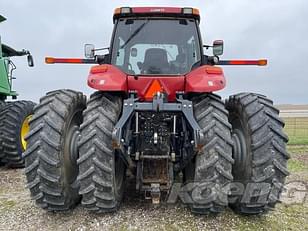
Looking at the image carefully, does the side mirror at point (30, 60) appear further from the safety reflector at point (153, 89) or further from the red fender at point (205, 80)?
the red fender at point (205, 80)

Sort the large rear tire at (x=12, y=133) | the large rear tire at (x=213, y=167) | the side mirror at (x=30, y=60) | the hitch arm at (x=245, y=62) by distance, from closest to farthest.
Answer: the large rear tire at (x=213, y=167), the hitch arm at (x=245, y=62), the large rear tire at (x=12, y=133), the side mirror at (x=30, y=60)

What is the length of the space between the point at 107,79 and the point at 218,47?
1722 mm

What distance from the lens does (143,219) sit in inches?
172

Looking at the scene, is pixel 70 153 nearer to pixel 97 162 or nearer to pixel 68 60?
pixel 97 162

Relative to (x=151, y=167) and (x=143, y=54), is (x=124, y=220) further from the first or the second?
(x=143, y=54)

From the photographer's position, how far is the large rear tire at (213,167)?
4074mm

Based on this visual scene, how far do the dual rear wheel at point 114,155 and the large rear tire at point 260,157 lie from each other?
1 cm

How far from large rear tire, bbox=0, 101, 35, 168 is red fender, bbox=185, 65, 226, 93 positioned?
4.88m

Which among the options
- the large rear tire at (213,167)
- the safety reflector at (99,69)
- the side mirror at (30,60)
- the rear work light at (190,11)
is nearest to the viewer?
the large rear tire at (213,167)

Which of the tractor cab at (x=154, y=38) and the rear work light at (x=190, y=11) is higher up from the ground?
the rear work light at (x=190, y=11)

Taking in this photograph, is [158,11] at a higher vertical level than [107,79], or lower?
higher

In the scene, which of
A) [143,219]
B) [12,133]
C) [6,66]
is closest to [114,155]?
[143,219]

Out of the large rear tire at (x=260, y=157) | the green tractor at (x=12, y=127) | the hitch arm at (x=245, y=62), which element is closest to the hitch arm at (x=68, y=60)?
the hitch arm at (x=245, y=62)

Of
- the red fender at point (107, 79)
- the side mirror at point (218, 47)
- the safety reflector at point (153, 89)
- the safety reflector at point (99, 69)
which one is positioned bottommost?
the safety reflector at point (153, 89)
